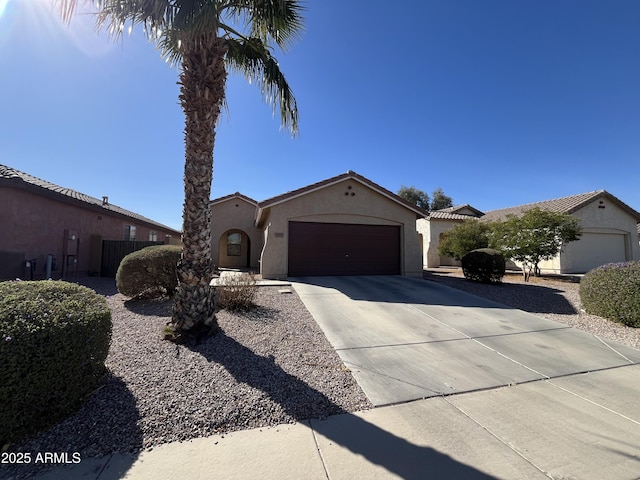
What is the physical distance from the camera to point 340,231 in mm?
13422

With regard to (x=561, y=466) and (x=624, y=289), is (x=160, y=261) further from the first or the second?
(x=624, y=289)

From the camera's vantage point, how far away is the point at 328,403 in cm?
355

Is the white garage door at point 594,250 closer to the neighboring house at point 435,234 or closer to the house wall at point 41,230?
the neighboring house at point 435,234

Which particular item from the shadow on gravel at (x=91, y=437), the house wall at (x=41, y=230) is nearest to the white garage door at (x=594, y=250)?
the shadow on gravel at (x=91, y=437)

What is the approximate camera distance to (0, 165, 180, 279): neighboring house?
9875 millimetres

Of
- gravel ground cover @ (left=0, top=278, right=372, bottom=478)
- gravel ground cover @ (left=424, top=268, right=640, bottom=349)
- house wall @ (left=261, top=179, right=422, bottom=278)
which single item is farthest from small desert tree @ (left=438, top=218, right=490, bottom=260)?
gravel ground cover @ (left=0, top=278, right=372, bottom=478)

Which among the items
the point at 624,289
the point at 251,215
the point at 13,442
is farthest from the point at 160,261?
the point at 251,215

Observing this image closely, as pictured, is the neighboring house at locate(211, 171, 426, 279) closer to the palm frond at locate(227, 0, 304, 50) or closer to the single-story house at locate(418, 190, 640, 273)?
the palm frond at locate(227, 0, 304, 50)

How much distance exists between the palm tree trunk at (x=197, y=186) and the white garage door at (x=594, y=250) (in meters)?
21.7

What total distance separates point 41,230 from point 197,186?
34.4 ft

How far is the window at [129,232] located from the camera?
59.8ft

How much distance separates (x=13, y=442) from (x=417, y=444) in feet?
12.1

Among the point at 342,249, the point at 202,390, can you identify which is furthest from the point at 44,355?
the point at 342,249

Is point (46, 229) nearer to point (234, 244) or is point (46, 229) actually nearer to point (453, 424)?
point (234, 244)
